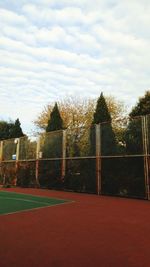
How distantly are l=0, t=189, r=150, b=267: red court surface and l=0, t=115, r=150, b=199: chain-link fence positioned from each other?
3.50 meters

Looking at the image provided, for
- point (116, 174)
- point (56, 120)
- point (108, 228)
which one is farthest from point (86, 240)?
point (56, 120)

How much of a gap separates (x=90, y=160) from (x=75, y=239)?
7.93 meters

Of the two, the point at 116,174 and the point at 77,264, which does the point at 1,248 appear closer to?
the point at 77,264

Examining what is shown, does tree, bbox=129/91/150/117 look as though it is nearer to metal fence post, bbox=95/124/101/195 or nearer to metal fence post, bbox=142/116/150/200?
metal fence post, bbox=95/124/101/195

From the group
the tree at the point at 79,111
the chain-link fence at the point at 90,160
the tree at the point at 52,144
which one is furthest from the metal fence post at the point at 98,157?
the tree at the point at 79,111

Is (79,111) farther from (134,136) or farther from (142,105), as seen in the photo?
(134,136)

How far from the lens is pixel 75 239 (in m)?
4.38

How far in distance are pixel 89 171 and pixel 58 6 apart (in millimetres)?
7262

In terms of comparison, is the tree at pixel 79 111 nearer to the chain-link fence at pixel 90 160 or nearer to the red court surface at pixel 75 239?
the chain-link fence at pixel 90 160

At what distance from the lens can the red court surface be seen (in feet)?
11.1

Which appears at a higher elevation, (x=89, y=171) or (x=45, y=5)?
(x=45, y=5)

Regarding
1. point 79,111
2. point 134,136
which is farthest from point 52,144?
point 79,111

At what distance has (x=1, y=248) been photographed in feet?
12.8

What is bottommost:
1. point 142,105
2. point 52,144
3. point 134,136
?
point 52,144
